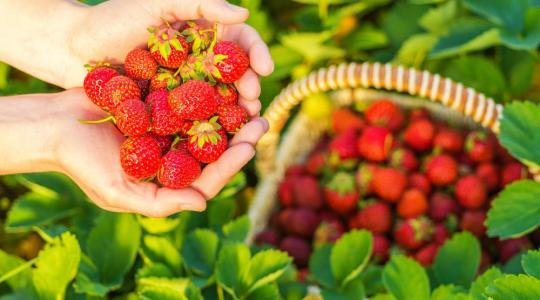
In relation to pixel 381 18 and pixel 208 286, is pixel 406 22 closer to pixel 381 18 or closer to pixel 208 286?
pixel 381 18

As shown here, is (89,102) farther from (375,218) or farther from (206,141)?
(375,218)

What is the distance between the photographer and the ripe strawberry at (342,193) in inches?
63.9

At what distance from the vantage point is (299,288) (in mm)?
1291

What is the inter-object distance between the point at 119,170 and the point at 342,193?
64 centimetres

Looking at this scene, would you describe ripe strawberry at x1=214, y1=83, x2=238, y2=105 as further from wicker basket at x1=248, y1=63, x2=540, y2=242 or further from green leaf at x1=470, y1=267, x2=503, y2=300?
green leaf at x1=470, y1=267, x2=503, y2=300

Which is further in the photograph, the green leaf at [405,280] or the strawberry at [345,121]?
the strawberry at [345,121]

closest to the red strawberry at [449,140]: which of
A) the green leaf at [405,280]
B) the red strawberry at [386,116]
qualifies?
the red strawberry at [386,116]

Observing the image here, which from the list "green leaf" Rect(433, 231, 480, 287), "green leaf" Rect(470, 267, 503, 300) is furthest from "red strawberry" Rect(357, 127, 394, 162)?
"green leaf" Rect(470, 267, 503, 300)

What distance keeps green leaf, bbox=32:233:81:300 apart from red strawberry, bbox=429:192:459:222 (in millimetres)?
797

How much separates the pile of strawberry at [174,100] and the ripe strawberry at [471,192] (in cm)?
60

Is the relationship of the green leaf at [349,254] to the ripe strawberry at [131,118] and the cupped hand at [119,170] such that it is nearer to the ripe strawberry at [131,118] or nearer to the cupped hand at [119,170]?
the cupped hand at [119,170]

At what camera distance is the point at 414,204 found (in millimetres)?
1577

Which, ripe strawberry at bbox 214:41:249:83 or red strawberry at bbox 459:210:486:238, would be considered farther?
red strawberry at bbox 459:210:486:238

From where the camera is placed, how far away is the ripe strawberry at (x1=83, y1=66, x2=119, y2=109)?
1200 millimetres
